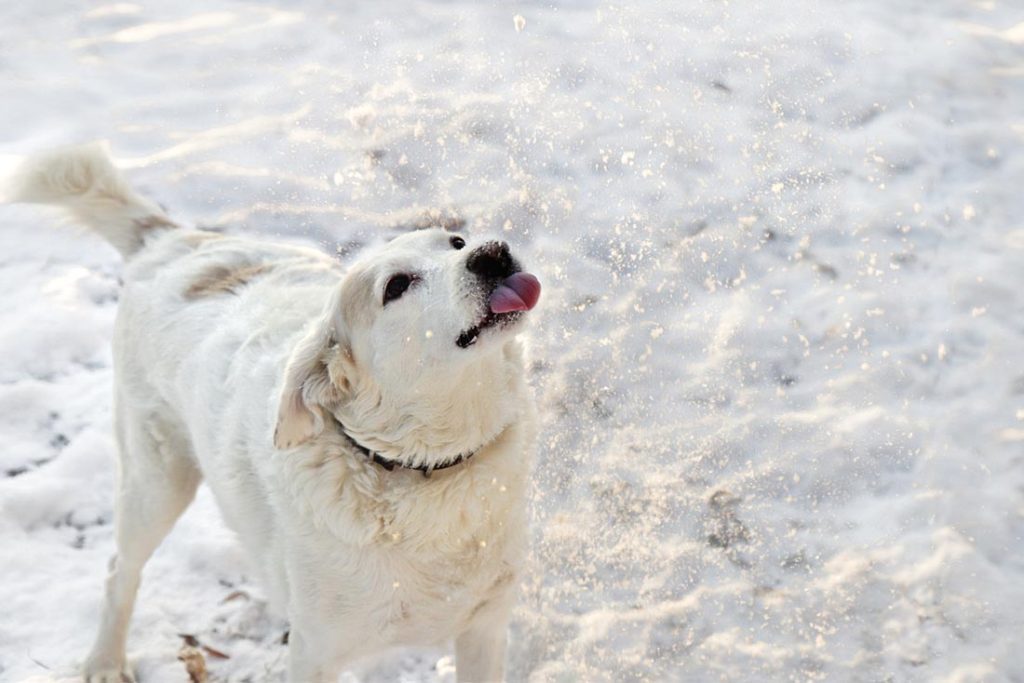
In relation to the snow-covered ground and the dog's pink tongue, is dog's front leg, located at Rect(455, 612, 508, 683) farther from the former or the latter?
the dog's pink tongue

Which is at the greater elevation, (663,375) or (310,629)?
(310,629)

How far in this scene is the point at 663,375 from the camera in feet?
16.1

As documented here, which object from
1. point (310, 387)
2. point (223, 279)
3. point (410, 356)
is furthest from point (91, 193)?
point (410, 356)

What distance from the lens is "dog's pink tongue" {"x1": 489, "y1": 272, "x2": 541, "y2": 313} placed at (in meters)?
2.73

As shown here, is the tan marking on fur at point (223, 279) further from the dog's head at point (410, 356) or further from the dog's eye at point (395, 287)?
the dog's eye at point (395, 287)

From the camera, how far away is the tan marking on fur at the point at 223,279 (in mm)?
3662

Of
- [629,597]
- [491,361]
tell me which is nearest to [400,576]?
[491,361]

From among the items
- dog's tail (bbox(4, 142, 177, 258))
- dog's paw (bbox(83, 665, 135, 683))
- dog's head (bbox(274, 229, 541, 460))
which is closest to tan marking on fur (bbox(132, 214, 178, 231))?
dog's tail (bbox(4, 142, 177, 258))

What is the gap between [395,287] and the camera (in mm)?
2941

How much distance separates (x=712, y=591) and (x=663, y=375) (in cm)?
124

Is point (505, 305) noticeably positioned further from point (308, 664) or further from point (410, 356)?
point (308, 664)

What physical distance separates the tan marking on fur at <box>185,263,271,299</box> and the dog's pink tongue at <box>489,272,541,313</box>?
1305 millimetres

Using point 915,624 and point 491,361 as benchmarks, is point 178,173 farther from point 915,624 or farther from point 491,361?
point 915,624

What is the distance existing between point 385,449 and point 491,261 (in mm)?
631
